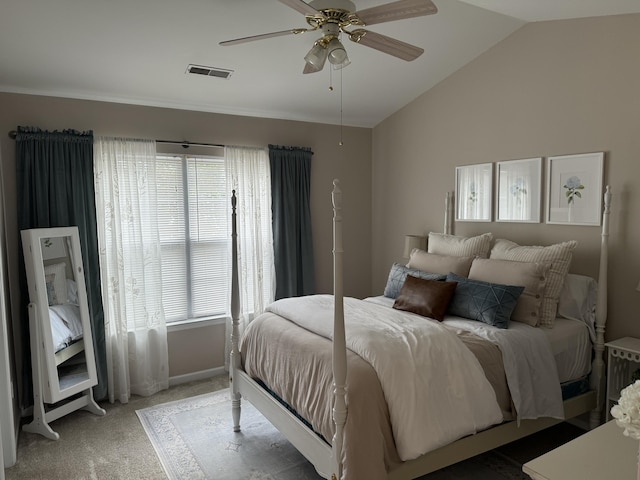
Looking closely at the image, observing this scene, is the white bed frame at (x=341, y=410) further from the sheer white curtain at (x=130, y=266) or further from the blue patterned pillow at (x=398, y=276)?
the blue patterned pillow at (x=398, y=276)

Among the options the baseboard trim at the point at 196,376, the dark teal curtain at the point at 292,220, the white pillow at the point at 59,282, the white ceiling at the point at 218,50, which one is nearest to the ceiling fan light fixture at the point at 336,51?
the white ceiling at the point at 218,50

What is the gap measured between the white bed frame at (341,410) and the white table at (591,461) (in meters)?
0.75

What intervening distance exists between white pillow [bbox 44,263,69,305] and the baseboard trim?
4.04ft

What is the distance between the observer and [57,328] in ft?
10.6

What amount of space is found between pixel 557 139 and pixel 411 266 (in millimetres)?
1450

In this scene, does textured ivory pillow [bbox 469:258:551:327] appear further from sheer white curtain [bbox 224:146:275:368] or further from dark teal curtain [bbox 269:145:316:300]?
sheer white curtain [bbox 224:146:275:368]

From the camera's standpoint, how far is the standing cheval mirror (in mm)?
3072

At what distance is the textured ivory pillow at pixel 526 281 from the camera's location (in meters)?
2.77

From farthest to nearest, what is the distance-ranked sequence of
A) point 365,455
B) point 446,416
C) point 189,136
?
point 189,136, point 446,416, point 365,455

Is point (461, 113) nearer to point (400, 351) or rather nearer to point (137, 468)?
point (400, 351)

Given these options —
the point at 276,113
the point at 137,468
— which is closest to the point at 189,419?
the point at 137,468

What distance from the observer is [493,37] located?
3.49 meters

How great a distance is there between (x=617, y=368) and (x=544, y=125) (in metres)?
1.78

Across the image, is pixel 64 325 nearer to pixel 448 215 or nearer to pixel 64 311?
pixel 64 311
